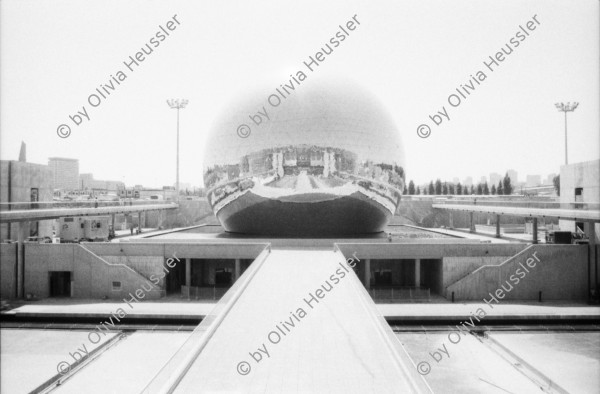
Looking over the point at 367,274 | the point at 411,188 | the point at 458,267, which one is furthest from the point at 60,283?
the point at 411,188

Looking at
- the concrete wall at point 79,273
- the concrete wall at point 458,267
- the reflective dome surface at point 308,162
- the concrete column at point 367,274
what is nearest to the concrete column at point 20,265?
the concrete wall at point 79,273

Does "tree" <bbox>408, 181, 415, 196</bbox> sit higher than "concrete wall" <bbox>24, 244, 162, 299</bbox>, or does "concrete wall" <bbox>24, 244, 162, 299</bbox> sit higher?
"tree" <bbox>408, 181, 415, 196</bbox>

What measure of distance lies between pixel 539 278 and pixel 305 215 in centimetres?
1022

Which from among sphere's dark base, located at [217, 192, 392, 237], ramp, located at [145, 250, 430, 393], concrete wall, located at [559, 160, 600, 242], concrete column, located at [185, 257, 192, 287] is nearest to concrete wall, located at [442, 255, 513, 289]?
sphere's dark base, located at [217, 192, 392, 237]

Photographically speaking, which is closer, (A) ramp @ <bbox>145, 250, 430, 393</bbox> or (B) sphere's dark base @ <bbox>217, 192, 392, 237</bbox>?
(A) ramp @ <bbox>145, 250, 430, 393</bbox>

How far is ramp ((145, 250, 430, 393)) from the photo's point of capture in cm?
668

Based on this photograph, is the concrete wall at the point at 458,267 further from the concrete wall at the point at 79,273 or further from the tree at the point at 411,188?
the tree at the point at 411,188

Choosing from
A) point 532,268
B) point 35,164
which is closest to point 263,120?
point 532,268

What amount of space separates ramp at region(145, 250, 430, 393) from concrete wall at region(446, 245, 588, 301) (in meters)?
→ 8.84

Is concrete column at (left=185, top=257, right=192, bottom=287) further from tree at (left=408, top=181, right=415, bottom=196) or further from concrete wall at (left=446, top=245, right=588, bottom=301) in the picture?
tree at (left=408, top=181, right=415, bottom=196)

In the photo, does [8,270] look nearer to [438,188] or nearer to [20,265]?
[20,265]

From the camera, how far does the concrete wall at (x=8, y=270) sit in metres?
18.8

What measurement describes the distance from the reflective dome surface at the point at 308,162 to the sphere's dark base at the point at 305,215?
0.15 feet

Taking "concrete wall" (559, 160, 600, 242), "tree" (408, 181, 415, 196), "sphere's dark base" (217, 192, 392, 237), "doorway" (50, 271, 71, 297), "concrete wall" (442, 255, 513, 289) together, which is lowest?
"doorway" (50, 271, 71, 297)
